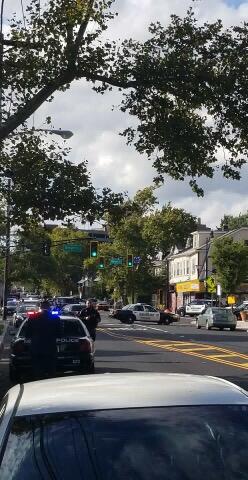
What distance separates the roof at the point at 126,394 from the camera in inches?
139

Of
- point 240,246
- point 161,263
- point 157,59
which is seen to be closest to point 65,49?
point 157,59

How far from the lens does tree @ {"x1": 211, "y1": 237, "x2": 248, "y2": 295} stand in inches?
2429

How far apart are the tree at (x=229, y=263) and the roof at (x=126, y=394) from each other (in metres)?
57.9

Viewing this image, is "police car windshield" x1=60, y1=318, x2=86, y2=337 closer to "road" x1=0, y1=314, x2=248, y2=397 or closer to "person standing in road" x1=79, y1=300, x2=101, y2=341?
"road" x1=0, y1=314, x2=248, y2=397

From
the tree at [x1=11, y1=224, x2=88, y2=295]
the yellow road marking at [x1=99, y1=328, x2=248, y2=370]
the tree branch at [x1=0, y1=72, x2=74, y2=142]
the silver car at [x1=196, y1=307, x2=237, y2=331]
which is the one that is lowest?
the yellow road marking at [x1=99, y1=328, x2=248, y2=370]

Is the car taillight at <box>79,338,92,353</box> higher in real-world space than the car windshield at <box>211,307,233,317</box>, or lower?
lower

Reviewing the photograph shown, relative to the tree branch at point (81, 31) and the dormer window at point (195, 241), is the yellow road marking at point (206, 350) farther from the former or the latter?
the dormer window at point (195, 241)

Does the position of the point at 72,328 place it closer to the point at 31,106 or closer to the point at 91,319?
the point at 91,319

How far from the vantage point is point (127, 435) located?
3332 millimetres

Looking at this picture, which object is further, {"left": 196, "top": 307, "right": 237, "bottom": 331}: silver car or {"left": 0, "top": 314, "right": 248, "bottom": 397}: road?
{"left": 196, "top": 307, "right": 237, "bottom": 331}: silver car

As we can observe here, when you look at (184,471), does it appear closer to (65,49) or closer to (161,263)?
(65,49)

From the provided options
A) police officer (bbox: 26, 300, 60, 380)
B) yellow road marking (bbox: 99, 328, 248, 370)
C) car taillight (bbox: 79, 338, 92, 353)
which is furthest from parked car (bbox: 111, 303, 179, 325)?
police officer (bbox: 26, 300, 60, 380)

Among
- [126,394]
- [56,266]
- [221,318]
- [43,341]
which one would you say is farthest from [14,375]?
[56,266]

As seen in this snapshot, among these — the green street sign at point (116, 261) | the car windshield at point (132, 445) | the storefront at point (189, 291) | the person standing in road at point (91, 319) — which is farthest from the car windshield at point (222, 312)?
the car windshield at point (132, 445)
